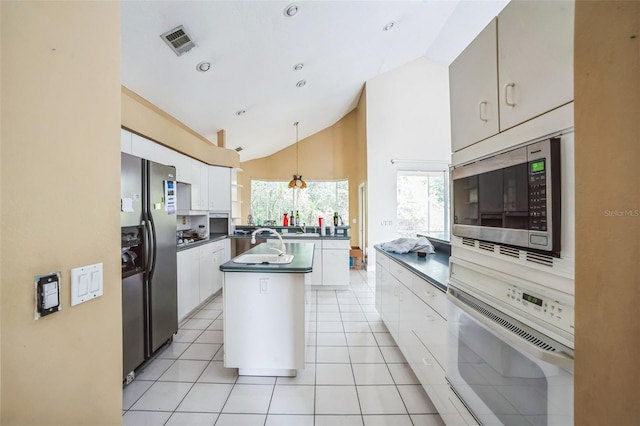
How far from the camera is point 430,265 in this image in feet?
6.63

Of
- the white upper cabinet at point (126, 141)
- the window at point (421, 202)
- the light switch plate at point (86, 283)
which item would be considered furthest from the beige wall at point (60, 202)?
the window at point (421, 202)

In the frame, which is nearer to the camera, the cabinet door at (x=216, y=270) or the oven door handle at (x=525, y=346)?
the oven door handle at (x=525, y=346)

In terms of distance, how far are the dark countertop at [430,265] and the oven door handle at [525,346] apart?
0.40 metres

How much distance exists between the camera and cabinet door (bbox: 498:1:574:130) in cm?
75

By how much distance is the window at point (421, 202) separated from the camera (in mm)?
5949

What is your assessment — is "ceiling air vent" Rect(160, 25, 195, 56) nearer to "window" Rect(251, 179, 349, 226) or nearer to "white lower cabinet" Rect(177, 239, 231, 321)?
"white lower cabinet" Rect(177, 239, 231, 321)

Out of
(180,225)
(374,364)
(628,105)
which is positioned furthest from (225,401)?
(180,225)

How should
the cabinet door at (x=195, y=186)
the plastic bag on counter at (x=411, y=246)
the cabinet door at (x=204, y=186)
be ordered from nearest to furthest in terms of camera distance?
the plastic bag on counter at (x=411, y=246) → the cabinet door at (x=195, y=186) → the cabinet door at (x=204, y=186)

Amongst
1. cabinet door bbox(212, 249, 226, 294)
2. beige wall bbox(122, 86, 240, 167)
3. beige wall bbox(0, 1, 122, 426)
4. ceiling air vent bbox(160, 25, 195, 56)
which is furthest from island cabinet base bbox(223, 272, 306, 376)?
ceiling air vent bbox(160, 25, 195, 56)

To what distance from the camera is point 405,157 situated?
5828 millimetres

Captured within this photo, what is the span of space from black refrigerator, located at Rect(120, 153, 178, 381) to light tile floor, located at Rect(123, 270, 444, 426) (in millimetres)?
281

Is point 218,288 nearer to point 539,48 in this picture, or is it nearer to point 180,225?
point 180,225

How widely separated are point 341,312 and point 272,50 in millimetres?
3527

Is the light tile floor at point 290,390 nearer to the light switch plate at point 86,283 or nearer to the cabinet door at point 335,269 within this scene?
the light switch plate at point 86,283
